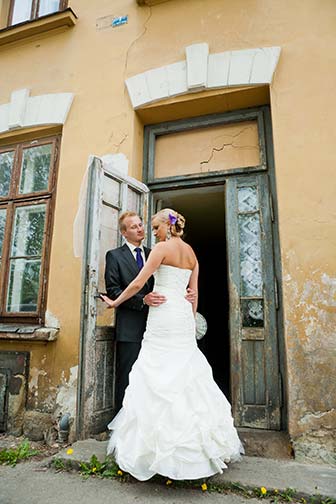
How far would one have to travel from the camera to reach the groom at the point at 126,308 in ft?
9.68

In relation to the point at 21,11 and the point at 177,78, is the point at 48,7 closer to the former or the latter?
the point at 21,11

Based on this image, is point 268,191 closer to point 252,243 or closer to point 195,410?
point 252,243

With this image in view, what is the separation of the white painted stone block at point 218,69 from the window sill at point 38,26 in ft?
5.98

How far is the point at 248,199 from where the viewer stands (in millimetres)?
3482

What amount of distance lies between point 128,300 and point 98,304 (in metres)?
0.33

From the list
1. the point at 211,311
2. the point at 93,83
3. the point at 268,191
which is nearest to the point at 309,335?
the point at 268,191

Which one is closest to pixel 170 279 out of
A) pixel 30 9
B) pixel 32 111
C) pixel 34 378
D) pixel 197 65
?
pixel 34 378

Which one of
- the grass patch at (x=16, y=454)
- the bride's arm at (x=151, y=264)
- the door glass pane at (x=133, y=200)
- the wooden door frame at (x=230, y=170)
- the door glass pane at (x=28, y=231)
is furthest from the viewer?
the door glass pane at (x=28, y=231)

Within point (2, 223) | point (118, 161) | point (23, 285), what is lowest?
point (23, 285)

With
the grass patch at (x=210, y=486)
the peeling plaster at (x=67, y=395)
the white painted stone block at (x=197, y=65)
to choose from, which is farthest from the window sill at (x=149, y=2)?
the grass patch at (x=210, y=486)

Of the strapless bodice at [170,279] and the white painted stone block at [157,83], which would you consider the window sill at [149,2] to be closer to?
the white painted stone block at [157,83]

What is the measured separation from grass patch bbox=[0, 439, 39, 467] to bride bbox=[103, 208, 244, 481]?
0.85m

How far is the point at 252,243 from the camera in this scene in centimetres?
338

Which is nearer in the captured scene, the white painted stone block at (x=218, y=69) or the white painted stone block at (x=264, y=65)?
Answer: the white painted stone block at (x=264, y=65)
